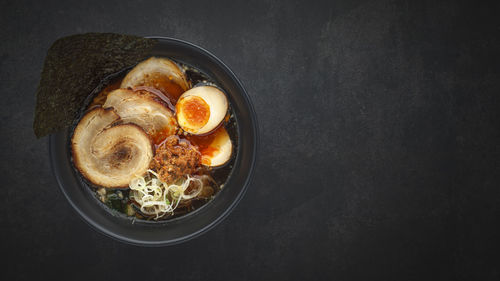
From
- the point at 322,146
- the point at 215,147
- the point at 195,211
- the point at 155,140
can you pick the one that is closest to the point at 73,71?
the point at 155,140

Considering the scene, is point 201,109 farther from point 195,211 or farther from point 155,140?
point 195,211

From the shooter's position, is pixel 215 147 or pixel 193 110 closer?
pixel 193 110

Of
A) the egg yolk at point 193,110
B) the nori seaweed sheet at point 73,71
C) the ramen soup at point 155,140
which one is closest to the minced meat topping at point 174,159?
the ramen soup at point 155,140

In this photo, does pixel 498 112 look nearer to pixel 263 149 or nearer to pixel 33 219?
pixel 263 149

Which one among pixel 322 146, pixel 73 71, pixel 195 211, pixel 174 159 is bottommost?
pixel 195 211

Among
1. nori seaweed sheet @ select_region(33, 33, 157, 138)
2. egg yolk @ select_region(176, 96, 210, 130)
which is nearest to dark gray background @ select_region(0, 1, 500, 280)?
nori seaweed sheet @ select_region(33, 33, 157, 138)

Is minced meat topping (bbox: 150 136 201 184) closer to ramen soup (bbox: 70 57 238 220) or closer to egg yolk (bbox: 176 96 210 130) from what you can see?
ramen soup (bbox: 70 57 238 220)

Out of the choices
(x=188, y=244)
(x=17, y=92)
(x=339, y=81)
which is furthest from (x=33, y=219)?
(x=339, y=81)

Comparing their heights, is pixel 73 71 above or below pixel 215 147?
above
